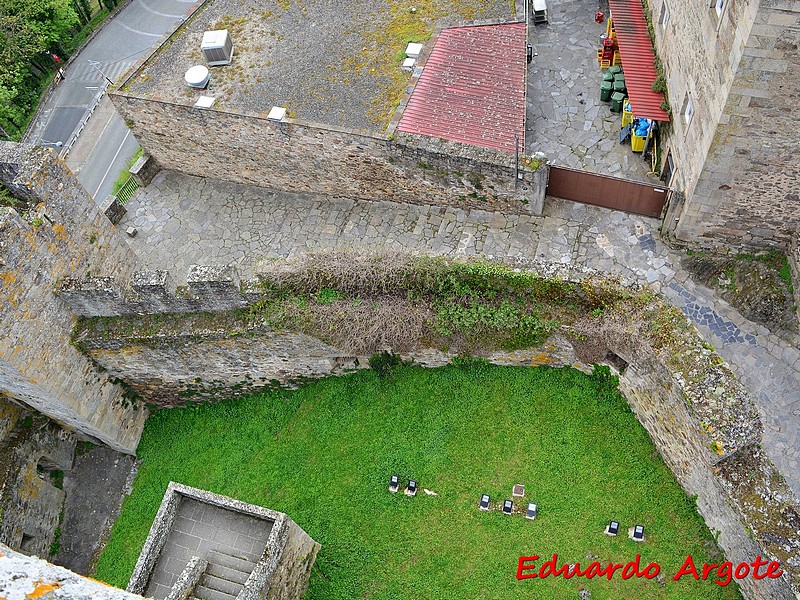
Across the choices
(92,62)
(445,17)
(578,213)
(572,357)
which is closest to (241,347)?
(572,357)

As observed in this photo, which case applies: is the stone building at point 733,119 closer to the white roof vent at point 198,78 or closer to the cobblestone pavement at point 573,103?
the cobblestone pavement at point 573,103

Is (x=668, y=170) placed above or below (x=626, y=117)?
below

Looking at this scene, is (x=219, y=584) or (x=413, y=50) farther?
(x=413, y=50)

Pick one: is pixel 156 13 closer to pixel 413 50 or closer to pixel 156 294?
pixel 413 50

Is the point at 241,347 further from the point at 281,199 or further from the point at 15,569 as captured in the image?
the point at 15,569

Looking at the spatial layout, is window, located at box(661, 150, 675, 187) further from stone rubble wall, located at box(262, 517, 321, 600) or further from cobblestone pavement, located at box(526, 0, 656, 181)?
stone rubble wall, located at box(262, 517, 321, 600)

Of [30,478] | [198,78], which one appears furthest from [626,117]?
[30,478]

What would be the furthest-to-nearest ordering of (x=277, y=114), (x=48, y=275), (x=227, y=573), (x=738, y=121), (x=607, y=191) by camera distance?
(x=277, y=114), (x=607, y=191), (x=48, y=275), (x=227, y=573), (x=738, y=121)

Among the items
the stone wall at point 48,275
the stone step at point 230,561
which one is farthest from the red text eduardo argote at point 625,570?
the stone wall at point 48,275
